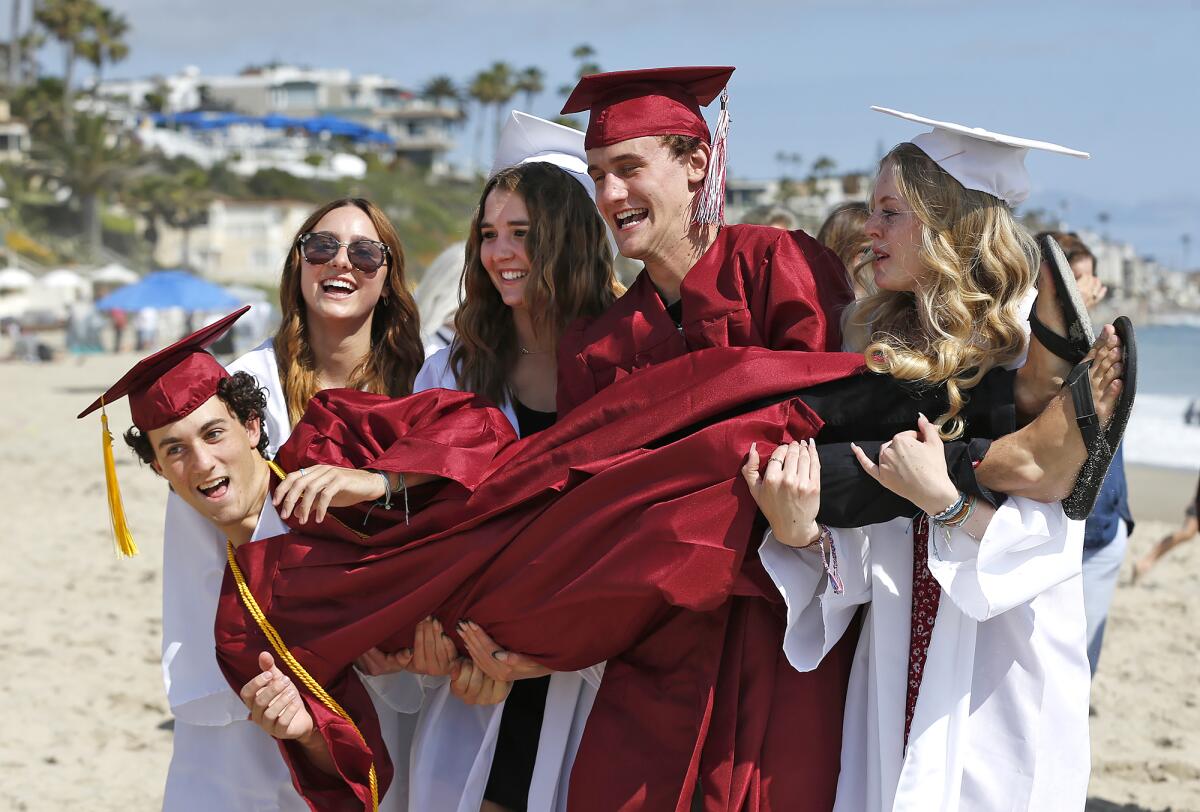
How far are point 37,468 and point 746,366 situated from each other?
13288mm

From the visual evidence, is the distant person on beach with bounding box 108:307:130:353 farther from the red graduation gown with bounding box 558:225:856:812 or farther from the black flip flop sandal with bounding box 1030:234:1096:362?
the black flip flop sandal with bounding box 1030:234:1096:362

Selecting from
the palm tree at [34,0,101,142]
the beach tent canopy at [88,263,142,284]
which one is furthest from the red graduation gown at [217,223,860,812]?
the palm tree at [34,0,101,142]

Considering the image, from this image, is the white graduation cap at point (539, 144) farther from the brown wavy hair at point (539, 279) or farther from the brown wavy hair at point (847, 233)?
the brown wavy hair at point (847, 233)

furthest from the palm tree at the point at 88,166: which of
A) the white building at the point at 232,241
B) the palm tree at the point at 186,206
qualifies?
the white building at the point at 232,241

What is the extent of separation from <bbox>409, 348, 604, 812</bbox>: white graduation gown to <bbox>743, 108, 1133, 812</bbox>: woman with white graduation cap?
2.32ft

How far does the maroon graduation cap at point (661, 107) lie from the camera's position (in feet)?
10.3

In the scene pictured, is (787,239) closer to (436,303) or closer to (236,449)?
(236,449)

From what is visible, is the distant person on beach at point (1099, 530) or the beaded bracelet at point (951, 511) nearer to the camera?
the beaded bracelet at point (951, 511)

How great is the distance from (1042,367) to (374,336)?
2196mm

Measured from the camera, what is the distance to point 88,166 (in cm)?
5503

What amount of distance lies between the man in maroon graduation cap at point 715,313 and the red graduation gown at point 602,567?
0.01 meters

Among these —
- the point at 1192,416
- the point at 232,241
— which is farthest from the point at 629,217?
the point at 232,241

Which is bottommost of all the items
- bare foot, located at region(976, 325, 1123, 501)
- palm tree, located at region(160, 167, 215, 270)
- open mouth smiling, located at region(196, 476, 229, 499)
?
palm tree, located at region(160, 167, 215, 270)

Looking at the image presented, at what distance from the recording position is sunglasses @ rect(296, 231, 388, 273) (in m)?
3.82
